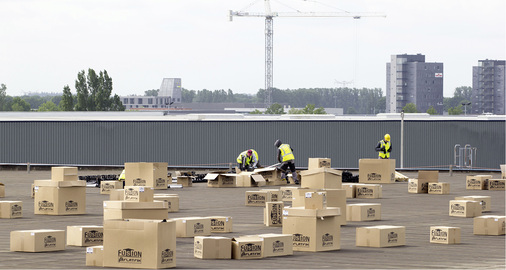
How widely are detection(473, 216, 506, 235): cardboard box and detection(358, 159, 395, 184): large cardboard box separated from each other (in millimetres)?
15668

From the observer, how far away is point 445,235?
15.7 metres

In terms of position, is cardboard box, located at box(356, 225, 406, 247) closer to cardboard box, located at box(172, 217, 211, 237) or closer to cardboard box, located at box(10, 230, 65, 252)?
cardboard box, located at box(172, 217, 211, 237)

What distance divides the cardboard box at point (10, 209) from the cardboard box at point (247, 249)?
825 cm

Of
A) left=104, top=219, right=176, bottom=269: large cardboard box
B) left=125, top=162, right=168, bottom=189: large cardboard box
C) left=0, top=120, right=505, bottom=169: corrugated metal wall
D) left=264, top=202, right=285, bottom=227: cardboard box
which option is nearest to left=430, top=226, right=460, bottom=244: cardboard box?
left=264, top=202, right=285, bottom=227: cardboard box

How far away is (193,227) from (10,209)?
18.2 ft

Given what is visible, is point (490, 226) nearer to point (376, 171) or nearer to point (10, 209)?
point (10, 209)

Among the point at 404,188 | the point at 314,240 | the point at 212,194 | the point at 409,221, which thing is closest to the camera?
the point at 314,240

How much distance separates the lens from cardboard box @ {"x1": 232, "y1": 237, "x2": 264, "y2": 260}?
43.3 ft

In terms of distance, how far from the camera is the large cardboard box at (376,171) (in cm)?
3322

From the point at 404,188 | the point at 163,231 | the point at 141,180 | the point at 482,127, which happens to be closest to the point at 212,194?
the point at 141,180

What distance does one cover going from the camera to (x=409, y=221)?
2003 cm

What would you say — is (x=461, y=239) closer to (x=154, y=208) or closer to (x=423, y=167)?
(x=154, y=208)

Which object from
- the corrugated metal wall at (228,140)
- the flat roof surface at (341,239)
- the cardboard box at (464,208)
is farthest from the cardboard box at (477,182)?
the corrugated metal wall at (228,140)

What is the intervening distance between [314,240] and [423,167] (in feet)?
103
